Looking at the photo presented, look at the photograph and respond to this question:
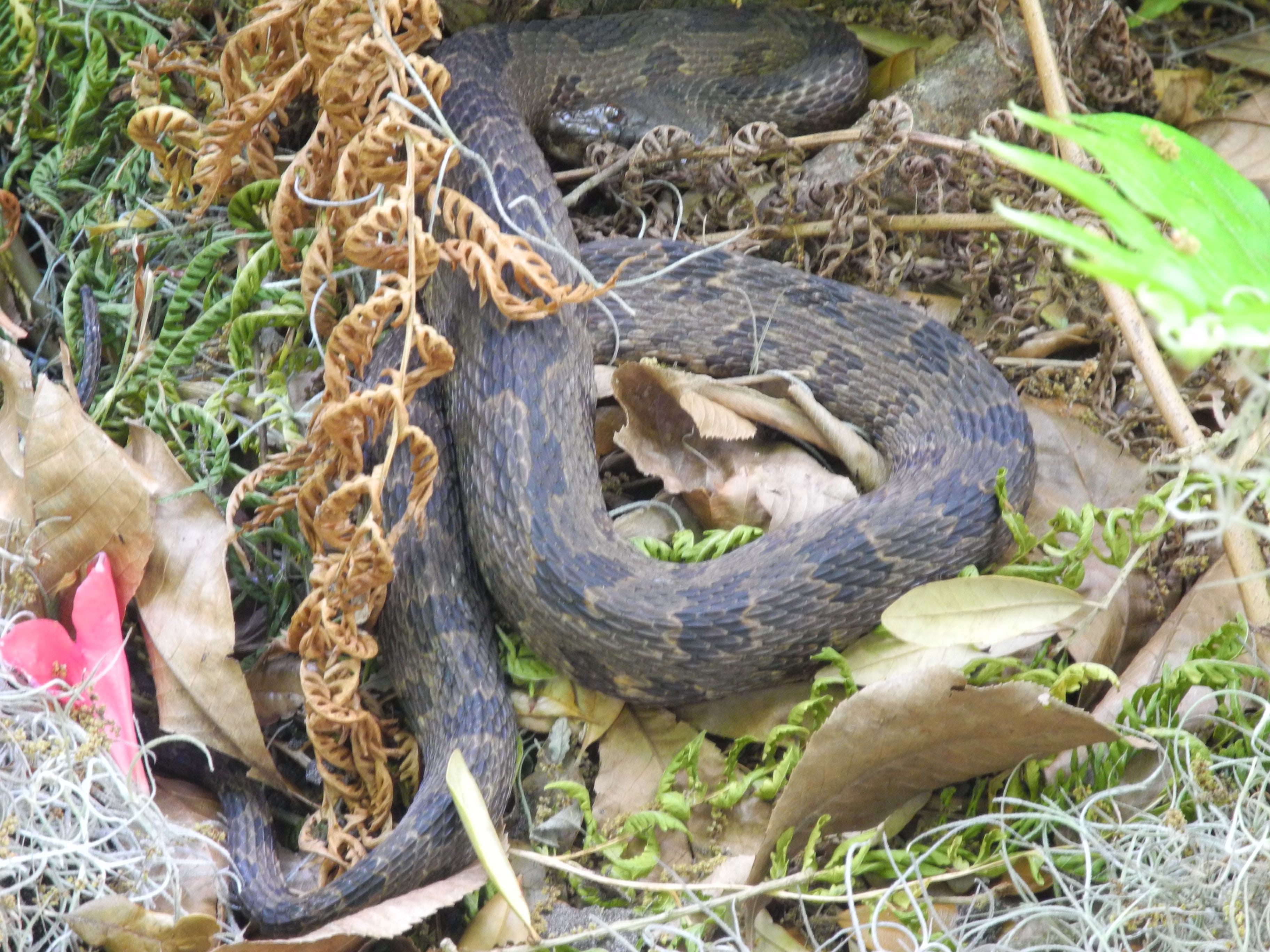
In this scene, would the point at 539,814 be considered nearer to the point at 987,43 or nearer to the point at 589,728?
the point at 589,728

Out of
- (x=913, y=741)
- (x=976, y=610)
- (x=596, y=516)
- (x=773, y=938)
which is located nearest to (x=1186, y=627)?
(x=976, y=610)

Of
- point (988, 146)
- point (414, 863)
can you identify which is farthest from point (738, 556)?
point (988, 146)

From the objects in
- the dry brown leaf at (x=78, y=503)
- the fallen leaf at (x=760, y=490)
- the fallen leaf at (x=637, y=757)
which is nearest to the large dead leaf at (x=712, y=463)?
the fallen leaf at (x=760, y=490)

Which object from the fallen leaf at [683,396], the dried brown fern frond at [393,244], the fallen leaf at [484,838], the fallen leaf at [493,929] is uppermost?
the dried brown fern frond at [393,244]

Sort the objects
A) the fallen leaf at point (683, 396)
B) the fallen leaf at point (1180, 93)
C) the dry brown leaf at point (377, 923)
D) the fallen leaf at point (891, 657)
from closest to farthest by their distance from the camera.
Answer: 1. the dry brown leaf at point (377, 923)
2. the fallen leaf at point (891, 657)
3. the fallen leaf at point (683, 396)
4. the fallen leaf at point (1180, 93)

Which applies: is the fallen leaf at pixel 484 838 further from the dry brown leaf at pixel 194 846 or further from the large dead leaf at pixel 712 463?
the large dead leaf at pixel 712 463

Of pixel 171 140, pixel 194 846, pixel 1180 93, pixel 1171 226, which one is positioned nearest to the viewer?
pixel 1171 226

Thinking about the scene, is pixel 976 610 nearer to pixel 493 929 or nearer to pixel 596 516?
pixel 596 516
